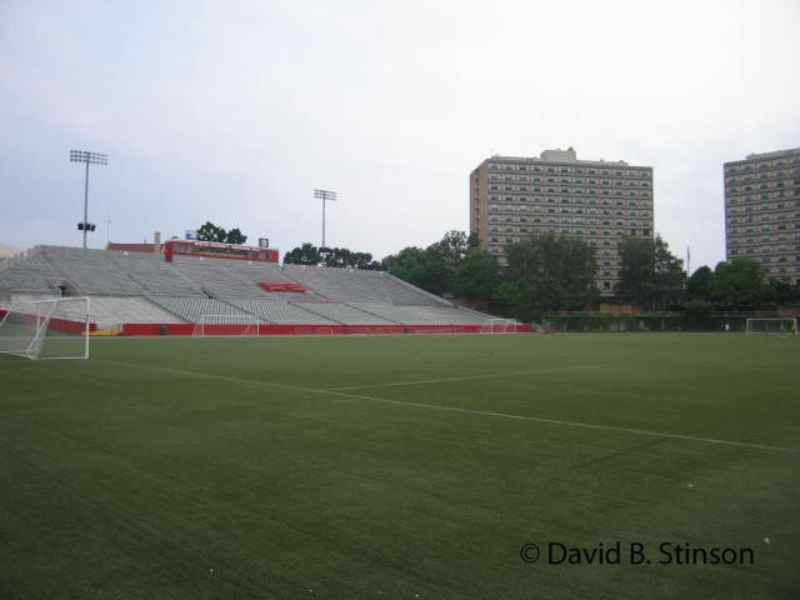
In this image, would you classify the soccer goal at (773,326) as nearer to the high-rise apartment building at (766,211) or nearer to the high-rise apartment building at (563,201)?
the high-rise apartment building at (563,201)

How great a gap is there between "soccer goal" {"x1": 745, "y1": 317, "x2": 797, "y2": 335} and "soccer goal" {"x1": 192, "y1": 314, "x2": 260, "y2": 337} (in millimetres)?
52650

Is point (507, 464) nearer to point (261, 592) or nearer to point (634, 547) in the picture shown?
point (634, 547)

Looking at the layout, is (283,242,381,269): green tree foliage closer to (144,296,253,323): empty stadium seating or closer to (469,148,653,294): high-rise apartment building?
(469,148,653,294): high-rise apartment building

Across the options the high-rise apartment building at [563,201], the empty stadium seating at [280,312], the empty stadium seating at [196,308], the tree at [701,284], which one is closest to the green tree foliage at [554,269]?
the tree at [701,284]

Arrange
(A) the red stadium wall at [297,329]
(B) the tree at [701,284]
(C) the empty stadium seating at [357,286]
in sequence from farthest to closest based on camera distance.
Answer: (B) the tree at [701,284] < (C) the empty stadium seating at [357,286] < (A) the red stadium wall at [297,329]

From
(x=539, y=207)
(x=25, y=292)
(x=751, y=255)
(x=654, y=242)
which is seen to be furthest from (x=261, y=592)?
(x=751, y=255)

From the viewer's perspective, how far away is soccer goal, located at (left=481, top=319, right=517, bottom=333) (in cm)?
6431

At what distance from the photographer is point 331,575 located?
11.2ft

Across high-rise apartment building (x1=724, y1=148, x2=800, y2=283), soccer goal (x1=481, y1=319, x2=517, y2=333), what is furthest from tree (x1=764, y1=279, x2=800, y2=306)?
soccer goal (x1=481, y1=319, x2=517, y2=333)

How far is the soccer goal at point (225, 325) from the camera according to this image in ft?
148

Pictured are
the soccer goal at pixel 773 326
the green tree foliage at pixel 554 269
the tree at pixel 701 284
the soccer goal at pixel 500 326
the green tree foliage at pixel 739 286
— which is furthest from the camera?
the tree at pixel 701 284

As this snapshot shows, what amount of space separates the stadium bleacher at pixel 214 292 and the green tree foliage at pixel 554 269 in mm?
10540

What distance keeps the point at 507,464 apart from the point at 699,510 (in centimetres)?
192

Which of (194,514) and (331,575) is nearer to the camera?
(331,575)
